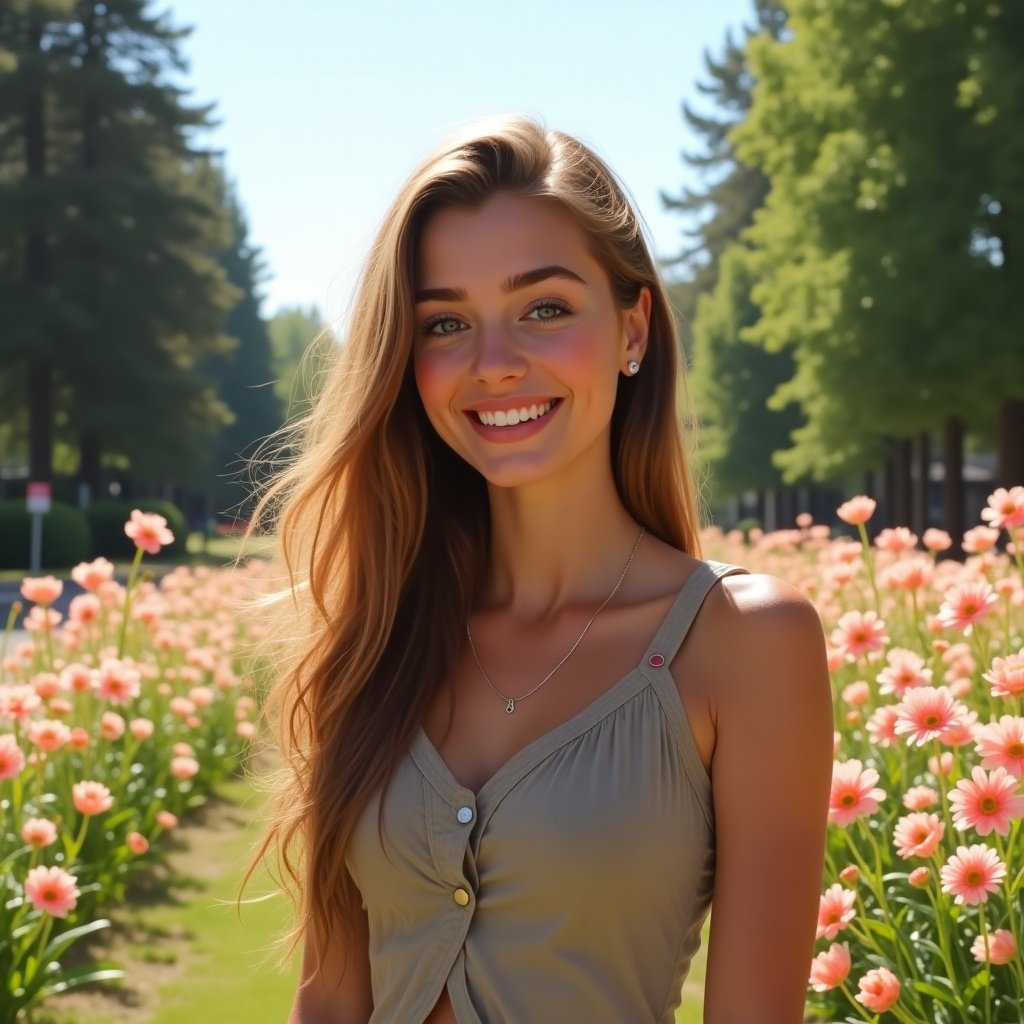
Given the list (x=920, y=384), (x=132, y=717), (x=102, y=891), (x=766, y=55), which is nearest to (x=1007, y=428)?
(x=920, y=384)

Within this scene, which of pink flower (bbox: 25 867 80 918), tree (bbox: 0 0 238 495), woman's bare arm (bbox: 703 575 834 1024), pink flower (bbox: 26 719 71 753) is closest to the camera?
woman's bare arm (bbox: 703 575 834 1024)

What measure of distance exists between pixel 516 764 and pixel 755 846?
0.37m

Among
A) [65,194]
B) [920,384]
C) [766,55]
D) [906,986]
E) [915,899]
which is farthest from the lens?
[65,194]

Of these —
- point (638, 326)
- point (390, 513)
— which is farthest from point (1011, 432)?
point (390, 513)

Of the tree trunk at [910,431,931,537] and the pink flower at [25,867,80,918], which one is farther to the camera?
the tree trunk at [910,431,931,537]

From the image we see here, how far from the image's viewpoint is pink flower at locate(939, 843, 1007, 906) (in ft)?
7.97

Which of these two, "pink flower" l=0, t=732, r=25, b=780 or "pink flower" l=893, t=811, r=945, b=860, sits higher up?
"pink flower" l=893, t=811, r=945, b=860

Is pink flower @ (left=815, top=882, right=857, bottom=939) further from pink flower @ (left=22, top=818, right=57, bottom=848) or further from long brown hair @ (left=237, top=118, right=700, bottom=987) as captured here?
pink flower @ (left=22, top=818, right=57, bottom=848)

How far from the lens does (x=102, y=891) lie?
5340 mm

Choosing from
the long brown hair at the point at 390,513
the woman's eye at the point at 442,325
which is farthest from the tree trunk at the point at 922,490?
the woman's eye at the point at 442,325

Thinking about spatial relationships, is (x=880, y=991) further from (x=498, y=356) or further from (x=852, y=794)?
(x=498, y=356)

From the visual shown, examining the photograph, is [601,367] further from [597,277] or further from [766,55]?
[766,55]

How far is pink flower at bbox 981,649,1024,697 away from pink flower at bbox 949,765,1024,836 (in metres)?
0.20

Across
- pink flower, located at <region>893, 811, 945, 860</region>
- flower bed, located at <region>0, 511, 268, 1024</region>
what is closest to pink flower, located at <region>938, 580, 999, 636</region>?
pink flower, located at <region>893, 811, 945, 860</region>
